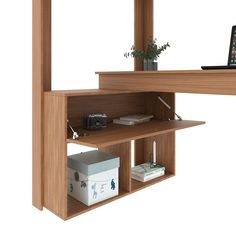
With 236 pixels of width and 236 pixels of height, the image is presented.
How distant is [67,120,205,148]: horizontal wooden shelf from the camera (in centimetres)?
228

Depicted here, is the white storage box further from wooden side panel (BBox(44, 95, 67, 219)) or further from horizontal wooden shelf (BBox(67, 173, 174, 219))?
wooden side panel (BBox(44, 95, 67, 219))

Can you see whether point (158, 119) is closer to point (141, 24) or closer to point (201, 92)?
point (141, 24)

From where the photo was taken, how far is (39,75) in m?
2.51

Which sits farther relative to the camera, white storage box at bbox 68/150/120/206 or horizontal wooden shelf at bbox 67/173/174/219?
white storage box at bbox 68/150/120/206

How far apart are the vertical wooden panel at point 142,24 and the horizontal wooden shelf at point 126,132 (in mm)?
729

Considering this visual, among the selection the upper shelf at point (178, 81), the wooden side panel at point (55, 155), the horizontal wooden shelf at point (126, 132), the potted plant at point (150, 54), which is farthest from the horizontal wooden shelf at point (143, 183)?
the potted plant at point (150, 54)

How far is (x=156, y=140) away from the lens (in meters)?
3.55

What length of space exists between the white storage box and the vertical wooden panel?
116cm

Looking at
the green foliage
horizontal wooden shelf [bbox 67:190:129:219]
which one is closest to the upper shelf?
the green foliage

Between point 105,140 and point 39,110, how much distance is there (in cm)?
60

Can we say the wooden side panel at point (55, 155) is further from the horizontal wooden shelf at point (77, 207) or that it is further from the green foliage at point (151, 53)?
the green foliage at point (151, 53)

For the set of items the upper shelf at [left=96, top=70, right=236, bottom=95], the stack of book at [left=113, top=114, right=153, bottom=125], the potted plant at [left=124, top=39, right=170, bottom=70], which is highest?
the potted plant at [left=124, top=39, right=170, bottom=70]

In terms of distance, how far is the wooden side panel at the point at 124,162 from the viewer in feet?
9.43

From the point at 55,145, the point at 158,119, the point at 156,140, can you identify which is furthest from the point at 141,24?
the point at 55,145
